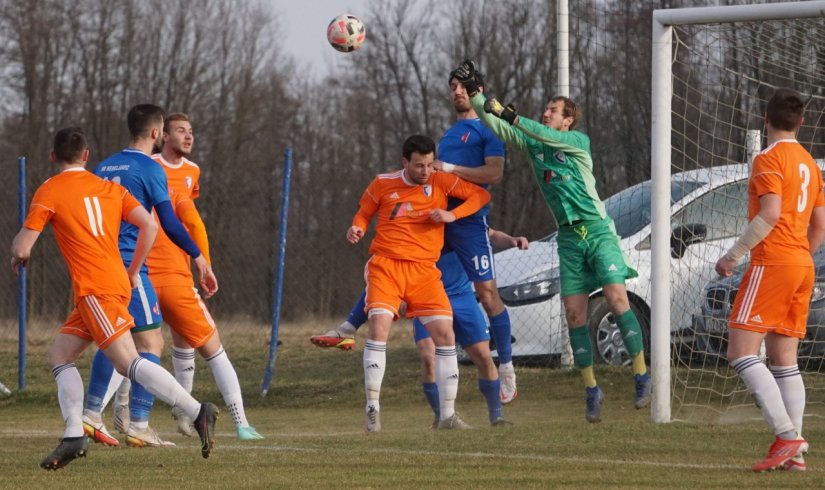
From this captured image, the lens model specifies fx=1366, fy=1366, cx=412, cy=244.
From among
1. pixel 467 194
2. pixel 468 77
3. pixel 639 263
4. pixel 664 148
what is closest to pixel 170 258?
pixel 467 194

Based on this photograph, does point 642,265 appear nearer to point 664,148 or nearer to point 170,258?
A: point 664,148

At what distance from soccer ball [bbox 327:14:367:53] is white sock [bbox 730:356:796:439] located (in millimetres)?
4925

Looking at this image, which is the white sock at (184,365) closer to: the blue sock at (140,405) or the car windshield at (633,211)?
the blue sock at (140,405)

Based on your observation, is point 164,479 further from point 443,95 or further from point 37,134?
point 443,95

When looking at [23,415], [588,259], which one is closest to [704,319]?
[588,259]

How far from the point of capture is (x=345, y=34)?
35.4 ft

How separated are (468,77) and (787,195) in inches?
119

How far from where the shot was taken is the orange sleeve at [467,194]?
9.53 m

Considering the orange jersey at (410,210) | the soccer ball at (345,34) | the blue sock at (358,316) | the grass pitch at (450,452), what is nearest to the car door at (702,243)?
the grass pitch at (450,452)

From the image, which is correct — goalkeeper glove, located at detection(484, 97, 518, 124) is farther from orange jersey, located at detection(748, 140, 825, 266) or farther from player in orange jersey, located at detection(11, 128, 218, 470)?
player in orange jersey, located at detection(11, 128, 218, 470)

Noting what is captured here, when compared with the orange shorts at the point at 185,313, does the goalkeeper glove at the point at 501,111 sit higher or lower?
higher

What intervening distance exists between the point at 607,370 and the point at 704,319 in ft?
6.06

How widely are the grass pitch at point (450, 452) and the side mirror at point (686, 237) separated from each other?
4.40 feet

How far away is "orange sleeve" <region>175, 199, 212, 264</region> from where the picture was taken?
359 inches
